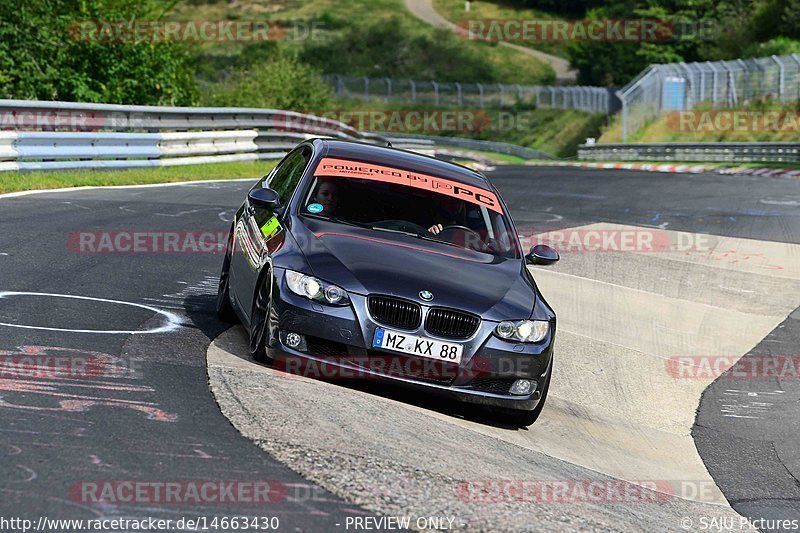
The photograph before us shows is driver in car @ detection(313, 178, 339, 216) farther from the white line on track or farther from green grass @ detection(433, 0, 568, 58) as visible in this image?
green grass @ detection(433, 0, 568, 58)

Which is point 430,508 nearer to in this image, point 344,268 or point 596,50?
point 344,268

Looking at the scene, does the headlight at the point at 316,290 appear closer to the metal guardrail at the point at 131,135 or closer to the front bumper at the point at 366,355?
the front bumper at the point at 366,355

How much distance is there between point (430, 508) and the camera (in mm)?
5148

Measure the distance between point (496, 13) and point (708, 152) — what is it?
81350mm

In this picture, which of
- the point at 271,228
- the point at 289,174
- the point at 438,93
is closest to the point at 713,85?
the point at 438,93

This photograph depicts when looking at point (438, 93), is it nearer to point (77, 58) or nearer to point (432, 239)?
point (77, 58)

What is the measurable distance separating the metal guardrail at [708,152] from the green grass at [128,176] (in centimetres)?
1861

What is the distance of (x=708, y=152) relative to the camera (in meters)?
41.8

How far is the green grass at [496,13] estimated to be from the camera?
384 ft

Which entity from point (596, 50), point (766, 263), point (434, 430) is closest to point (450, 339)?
point (434, 430)

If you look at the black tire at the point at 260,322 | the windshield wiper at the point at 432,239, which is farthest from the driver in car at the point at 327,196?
the black tire at the point at 260,322

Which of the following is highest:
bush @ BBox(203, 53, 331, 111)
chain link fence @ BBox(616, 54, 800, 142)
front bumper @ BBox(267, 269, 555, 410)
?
front bumper @ BBox(267, 269, 555, 410)

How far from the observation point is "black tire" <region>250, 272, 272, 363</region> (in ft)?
24.9
